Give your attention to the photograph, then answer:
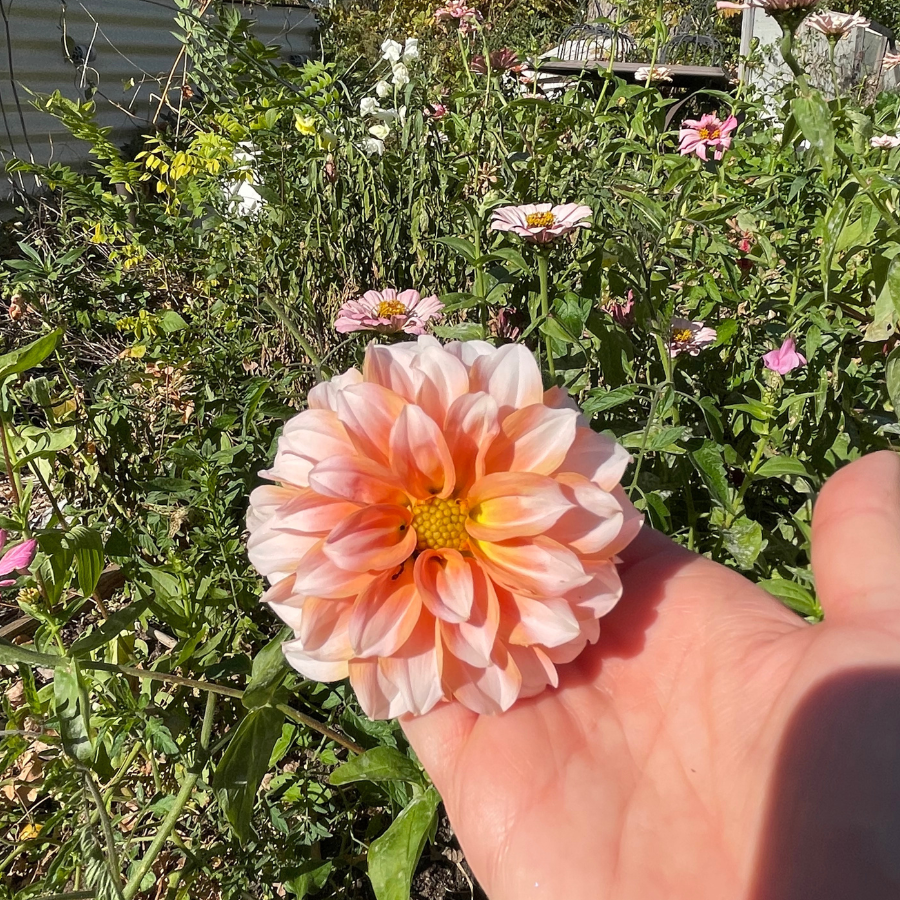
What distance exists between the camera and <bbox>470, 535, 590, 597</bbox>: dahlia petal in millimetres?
869

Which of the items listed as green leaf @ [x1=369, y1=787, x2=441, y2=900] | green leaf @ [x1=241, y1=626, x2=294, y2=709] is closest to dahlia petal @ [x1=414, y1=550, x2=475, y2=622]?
green leaf @ [x1=241, y1=626, x2=294, y2=709]

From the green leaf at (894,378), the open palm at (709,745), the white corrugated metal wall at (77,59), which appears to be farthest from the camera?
the white corrugated metal wall at (77,59)

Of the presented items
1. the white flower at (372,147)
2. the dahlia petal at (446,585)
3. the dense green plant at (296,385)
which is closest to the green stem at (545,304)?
the dense green plant at (296,385)

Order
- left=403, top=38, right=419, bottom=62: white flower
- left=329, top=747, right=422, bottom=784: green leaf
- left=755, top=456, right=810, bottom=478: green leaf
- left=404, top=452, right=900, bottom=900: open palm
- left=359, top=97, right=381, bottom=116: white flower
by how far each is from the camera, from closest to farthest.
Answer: left=404, top=452, right=900, bottom=900: open palm
left=329, top=747, right=422, bottom=784: green leaf
left=755, top=456, right=810, bottom=478: green leaf
left=359, top=97, right=381, bottom=116: white flower
left=403, top=38, right=419, bottom=62: white flower

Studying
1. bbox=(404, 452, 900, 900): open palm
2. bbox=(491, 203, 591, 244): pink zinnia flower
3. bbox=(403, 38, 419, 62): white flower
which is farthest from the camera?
bbox=(403, 38, 419, 62): white flower

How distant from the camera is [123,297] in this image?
2320mm

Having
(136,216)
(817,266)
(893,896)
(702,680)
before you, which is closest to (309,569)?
(702,680)

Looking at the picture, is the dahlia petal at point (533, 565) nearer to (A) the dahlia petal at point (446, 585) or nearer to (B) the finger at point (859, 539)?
(A) the dahlia petal at point (446, 585)

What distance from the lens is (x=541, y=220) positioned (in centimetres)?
165

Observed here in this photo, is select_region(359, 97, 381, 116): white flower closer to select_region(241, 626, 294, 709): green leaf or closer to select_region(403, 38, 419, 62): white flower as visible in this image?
select_region(403, 38, 419, 62): white flower

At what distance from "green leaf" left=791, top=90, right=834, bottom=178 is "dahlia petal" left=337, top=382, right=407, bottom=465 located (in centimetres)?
75

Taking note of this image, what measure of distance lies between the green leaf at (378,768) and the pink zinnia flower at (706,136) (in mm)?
2144

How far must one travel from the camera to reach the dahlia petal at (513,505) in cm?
88

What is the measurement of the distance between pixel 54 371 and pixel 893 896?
8.94 ft
